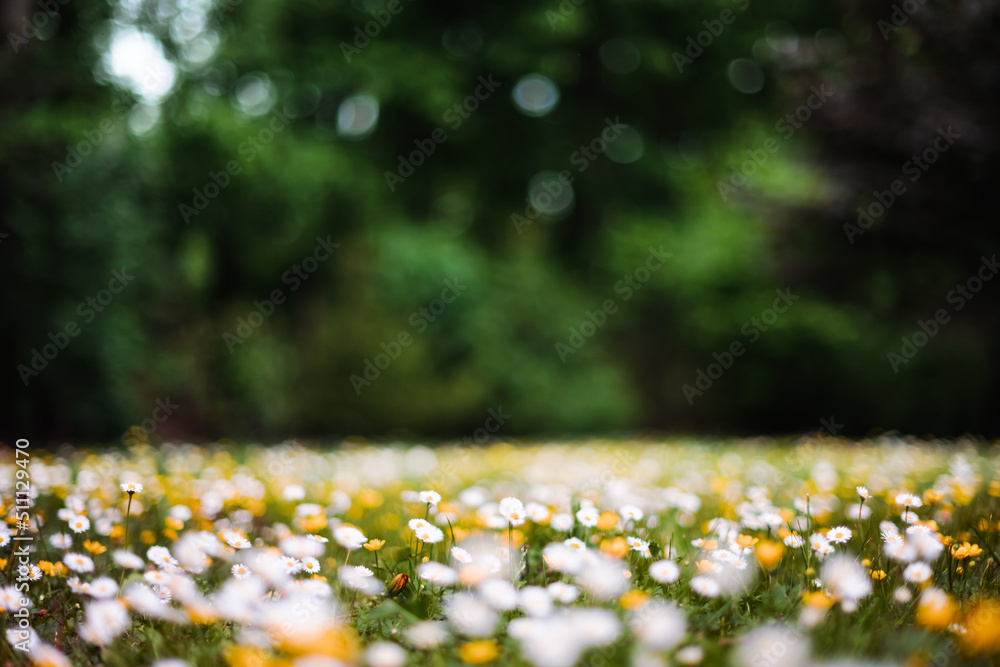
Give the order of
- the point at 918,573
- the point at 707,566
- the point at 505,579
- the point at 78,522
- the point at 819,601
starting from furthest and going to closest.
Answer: the point at 78,522 < the point at 505,579 < the point at 707,566 < the point at 918,573 < the point at 819,601

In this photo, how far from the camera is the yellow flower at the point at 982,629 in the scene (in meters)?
1.12

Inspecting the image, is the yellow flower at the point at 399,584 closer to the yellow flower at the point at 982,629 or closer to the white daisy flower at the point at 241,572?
the white daisy flower at the point at 241,572

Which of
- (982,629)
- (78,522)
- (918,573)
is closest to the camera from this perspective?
(982,629)

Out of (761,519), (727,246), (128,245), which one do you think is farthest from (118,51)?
(727,246)

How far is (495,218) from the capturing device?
1431 centimetres

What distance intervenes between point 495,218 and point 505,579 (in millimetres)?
12926

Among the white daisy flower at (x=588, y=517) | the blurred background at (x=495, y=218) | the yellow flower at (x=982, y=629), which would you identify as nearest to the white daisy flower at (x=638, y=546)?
the white daisy flower at (x=588, y=517)

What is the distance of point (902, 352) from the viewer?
10.0 meters

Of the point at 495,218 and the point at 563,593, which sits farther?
the point at 495,218

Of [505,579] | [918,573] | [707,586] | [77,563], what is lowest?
[77,563]

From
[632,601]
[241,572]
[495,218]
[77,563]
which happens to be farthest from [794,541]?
[495,218]

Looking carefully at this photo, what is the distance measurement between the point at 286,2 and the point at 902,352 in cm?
1040

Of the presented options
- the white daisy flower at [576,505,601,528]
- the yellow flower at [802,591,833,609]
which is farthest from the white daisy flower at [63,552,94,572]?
the yellow flower at [802,591,833,609]

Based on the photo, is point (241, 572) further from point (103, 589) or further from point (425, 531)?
point (425, 531)
